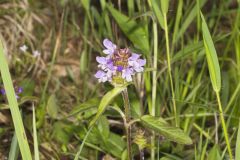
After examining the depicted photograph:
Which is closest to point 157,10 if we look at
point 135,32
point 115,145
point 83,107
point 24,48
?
point 135,32

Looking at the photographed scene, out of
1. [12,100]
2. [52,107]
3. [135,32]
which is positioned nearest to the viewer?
[12,100]

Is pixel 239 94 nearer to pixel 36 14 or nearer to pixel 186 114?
pixel 186 114

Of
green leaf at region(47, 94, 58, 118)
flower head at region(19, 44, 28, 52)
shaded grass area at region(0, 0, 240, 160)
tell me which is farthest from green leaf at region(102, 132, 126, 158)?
flower head at region(19, 44, 28, 52)

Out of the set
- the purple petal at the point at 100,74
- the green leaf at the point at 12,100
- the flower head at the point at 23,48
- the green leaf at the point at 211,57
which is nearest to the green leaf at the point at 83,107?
the purple petal at the point at 100,74

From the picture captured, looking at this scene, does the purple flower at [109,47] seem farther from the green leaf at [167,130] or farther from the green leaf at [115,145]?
the green leaf at [115,145]

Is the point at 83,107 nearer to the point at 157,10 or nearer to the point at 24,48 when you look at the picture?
the point at 157,10

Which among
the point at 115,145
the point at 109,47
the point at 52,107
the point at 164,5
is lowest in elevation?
the point at 115,145
